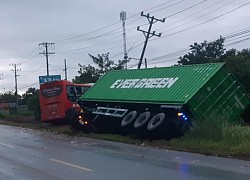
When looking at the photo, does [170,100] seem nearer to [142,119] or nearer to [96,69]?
[142,119]

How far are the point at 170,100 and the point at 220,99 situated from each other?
2.24 metres

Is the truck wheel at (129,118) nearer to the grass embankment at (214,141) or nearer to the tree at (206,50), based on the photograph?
the grass embankment at (214,141)

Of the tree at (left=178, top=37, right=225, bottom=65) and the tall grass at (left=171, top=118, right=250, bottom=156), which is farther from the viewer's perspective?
the tree at (left=178, top=37, right=225, bottom=65)

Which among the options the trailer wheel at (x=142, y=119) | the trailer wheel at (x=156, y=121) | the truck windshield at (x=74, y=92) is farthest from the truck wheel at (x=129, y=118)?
the truck windshield at (x=74, y=92)

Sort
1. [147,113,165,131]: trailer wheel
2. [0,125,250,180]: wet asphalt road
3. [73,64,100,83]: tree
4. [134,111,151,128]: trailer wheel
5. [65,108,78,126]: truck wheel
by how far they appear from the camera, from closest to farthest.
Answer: [0,125,250,180]: wet asphalt road → [147,113,165,131]: trailer wheel → [134,111,151,128]: trailer wheel → [65,108,78,126]: truck wheel → [73,64,100,83]: tree

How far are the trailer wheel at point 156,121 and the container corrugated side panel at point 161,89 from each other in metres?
0.70

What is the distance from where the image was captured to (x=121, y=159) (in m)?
15.4

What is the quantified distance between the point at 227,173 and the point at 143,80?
15.7 meters

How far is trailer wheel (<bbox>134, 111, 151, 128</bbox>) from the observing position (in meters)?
23.8

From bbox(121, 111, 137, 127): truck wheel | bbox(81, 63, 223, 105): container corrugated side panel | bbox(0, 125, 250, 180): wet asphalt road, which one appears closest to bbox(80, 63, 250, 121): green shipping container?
bbox(81, 63, 223, 105): container corrugated side panel

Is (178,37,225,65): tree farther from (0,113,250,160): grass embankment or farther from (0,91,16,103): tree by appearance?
(0,91,16,103): tree

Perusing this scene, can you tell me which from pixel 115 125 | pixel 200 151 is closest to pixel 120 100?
pixel 115 125

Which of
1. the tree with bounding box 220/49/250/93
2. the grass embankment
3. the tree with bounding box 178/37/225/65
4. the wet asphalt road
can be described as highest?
the tree with bounding box 178/37/225/65

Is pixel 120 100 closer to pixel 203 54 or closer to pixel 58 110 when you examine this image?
pixel 58 110
